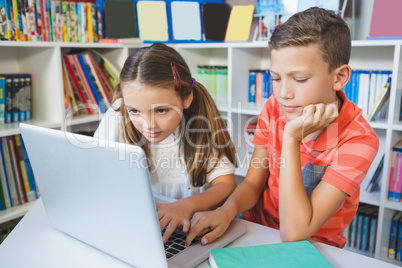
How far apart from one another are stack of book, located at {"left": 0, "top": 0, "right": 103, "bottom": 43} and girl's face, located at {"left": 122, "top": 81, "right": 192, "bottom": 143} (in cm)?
107

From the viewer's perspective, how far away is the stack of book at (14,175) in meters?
1.75

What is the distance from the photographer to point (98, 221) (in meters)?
0.68

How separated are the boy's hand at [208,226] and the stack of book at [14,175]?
132cm

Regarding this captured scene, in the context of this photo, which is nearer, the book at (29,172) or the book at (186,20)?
the book at (29,172)

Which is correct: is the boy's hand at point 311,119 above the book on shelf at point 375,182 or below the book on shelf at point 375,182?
above

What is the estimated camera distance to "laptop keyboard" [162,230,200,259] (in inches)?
29.1

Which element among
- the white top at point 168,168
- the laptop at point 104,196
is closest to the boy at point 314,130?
the laptop at point 104,196

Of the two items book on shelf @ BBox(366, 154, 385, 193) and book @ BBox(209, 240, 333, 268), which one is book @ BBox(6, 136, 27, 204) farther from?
book on shelf @ BBox(366, 154, 385, 193)

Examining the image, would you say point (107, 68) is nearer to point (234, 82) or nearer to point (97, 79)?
point (97, 79)

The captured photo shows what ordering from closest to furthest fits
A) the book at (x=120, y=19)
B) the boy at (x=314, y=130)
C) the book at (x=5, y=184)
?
1. the boy at (x=314, y=130)
2. the book at (x=5, y=184)
3. the book at (x=120, y=19)

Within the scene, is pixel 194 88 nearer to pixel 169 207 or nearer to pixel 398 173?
pixel 169 207

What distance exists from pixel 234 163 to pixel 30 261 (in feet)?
2.27

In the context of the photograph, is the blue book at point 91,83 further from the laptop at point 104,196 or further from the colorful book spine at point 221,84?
the laptop at point 104,196

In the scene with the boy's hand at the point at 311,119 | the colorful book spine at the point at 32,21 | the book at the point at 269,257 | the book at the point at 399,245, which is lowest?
the book at the point at 399,245
